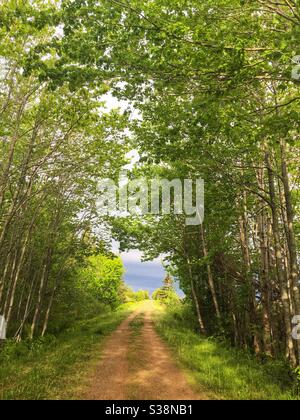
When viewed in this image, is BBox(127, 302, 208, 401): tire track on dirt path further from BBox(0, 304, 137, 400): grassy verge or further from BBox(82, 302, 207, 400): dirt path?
BBox(0, 304, 137, 400): grassy verge

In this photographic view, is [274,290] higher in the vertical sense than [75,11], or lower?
lower

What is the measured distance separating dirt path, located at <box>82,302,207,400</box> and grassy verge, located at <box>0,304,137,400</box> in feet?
1.83

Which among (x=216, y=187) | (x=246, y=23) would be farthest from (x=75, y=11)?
(x=216, y=187)

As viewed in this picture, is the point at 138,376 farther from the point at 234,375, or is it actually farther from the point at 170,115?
the point at 170,115

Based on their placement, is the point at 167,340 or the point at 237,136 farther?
the point at 167,340

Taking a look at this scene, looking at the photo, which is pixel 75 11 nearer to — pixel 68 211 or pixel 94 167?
pixel 94 167

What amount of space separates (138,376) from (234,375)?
10.5 feet

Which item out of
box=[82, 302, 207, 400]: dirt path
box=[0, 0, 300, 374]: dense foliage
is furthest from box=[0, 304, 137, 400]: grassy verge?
box=[0, 0, 300, 374]: dense foliage

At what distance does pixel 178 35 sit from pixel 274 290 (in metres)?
14.5

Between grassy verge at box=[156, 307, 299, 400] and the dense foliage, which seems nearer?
the dense foliage

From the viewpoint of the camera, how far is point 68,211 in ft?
64.9

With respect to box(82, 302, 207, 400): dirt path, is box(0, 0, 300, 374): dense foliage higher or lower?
higher

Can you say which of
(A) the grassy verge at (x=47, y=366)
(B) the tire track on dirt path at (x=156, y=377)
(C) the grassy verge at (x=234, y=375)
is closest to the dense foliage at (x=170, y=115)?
(C) the grassy verge at (x=234, y=375)

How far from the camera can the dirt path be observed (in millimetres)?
8930
